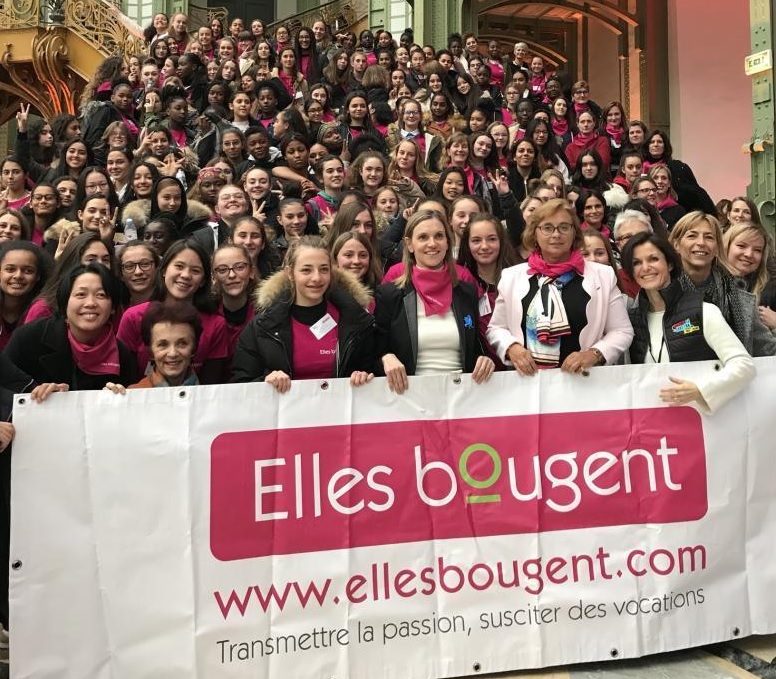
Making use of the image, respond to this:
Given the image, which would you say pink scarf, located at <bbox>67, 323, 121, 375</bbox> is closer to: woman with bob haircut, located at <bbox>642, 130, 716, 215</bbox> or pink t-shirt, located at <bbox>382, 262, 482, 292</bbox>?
pink t-shirt, located at <bbox>382, 262, 482, 292</bbox>

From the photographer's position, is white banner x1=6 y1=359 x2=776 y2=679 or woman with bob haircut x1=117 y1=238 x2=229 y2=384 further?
woman with bob haircut x1=117 y1=238 x2=229 y2=384

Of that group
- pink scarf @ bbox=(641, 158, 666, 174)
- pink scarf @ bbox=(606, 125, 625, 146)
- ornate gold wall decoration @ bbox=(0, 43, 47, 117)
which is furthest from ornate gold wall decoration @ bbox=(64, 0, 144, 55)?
pink scarf @ bbox=(641, 158, 666, 174)

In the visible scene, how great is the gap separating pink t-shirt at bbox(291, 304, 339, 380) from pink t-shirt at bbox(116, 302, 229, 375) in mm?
581

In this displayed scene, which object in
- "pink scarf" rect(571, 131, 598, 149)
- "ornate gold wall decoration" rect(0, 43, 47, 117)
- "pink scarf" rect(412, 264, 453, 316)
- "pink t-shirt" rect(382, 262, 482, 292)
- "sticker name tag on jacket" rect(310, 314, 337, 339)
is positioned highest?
"ornate gold wall decoration" rect(0, 43, 47, 117)

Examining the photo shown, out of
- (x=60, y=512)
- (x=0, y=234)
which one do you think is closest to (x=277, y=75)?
(x=0, y=234)

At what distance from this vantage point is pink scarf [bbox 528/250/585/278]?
370cm

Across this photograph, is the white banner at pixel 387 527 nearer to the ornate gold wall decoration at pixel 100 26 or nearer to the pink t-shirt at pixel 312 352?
the pink t-shirt at pixel 312 352

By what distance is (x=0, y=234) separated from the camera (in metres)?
5.11

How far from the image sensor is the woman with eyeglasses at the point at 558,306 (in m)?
3.61

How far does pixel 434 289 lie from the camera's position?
12.2 ft

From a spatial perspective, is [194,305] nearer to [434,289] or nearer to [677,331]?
[434,289]

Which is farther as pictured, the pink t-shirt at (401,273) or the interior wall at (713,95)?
the interior wall at (713,95)

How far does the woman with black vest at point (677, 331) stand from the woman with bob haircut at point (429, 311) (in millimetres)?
758

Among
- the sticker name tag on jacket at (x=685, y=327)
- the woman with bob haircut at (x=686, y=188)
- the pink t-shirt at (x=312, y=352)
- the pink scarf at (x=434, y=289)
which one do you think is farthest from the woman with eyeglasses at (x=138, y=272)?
the woman with bob haircut at (x=686, y=188)
